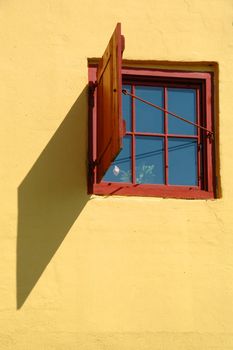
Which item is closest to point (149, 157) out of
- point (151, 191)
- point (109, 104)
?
point (151, 191)

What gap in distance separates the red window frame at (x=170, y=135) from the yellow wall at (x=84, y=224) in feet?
0.27

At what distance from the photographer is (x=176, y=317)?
334 inches

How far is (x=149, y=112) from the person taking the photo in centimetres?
906

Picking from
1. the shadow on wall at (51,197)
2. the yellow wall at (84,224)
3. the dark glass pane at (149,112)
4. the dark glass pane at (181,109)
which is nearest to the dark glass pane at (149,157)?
the dark glass pane at (149,112)

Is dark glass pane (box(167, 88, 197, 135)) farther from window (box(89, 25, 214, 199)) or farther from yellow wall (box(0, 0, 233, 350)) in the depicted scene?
yellow wall (box(0, 0, 233, 350))

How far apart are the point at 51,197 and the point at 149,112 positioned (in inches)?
48.0

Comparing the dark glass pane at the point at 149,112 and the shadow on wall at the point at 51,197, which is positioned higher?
the dark glass pane at the point at 149,112

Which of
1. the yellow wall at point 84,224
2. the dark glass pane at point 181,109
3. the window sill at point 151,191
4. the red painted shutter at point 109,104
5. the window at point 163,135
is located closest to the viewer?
the red painted shutter at point 109,104

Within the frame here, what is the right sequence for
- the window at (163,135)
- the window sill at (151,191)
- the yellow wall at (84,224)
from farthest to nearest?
the window at (163,135) < the window sill at (151,191) < the yellow wall at (84,224)

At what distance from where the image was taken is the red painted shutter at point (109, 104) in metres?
7.89

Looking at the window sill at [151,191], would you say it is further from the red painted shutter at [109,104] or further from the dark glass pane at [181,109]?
the dark glass pane at [181,109]

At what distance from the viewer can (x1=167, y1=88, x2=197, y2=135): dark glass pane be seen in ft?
29.8

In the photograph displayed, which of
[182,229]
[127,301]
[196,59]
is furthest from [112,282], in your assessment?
[196,59]

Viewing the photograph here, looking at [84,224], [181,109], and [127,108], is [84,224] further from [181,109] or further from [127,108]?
[181,109]
